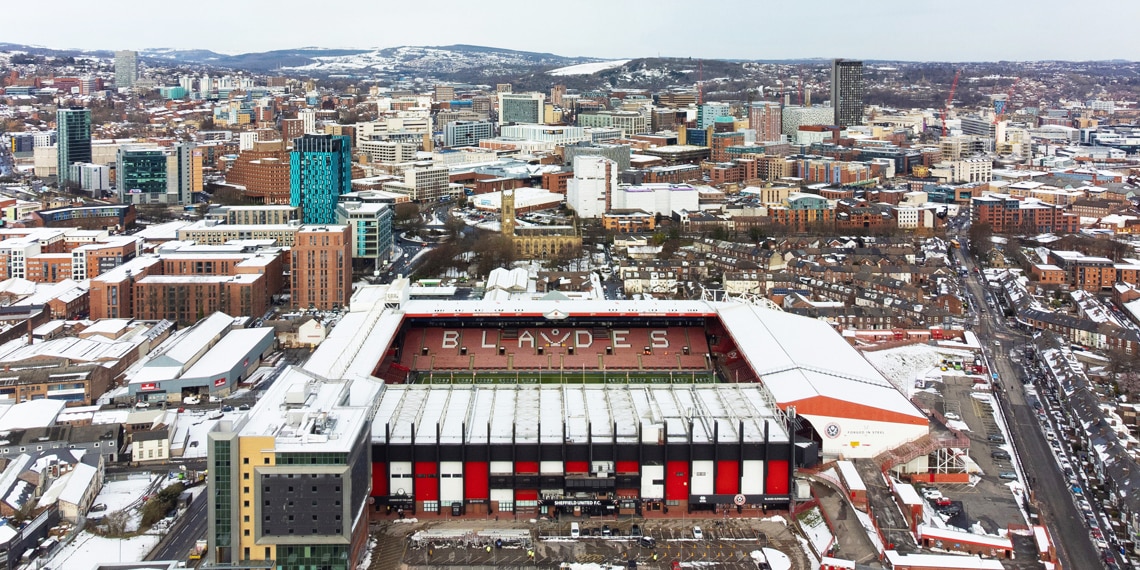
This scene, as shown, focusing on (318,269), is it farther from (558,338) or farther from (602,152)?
(602,152)

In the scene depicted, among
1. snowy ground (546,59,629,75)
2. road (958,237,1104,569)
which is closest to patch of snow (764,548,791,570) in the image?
road (958,237,1104,569)

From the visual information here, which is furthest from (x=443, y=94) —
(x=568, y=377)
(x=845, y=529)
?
(x=845, y=529)

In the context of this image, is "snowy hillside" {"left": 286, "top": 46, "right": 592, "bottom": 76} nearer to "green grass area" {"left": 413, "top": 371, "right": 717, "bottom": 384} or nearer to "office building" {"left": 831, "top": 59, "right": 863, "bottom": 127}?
"office building" {"left": 831, "top": 59, "right": 863, "bottom": 127}

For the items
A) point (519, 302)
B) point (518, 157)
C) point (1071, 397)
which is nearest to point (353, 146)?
point (518, 157)

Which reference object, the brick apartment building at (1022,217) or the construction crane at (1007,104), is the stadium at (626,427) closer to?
the brick apartment building at (1022,217)

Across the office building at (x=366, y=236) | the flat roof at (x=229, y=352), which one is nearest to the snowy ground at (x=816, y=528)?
the flat roof at (x=229, y=352)

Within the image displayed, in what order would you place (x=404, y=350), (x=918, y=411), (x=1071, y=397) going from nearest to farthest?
(x=918, y=411) → (x=1071, y=397) → (x=404, y=350)

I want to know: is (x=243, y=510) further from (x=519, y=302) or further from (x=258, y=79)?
(x=258, y=79)
